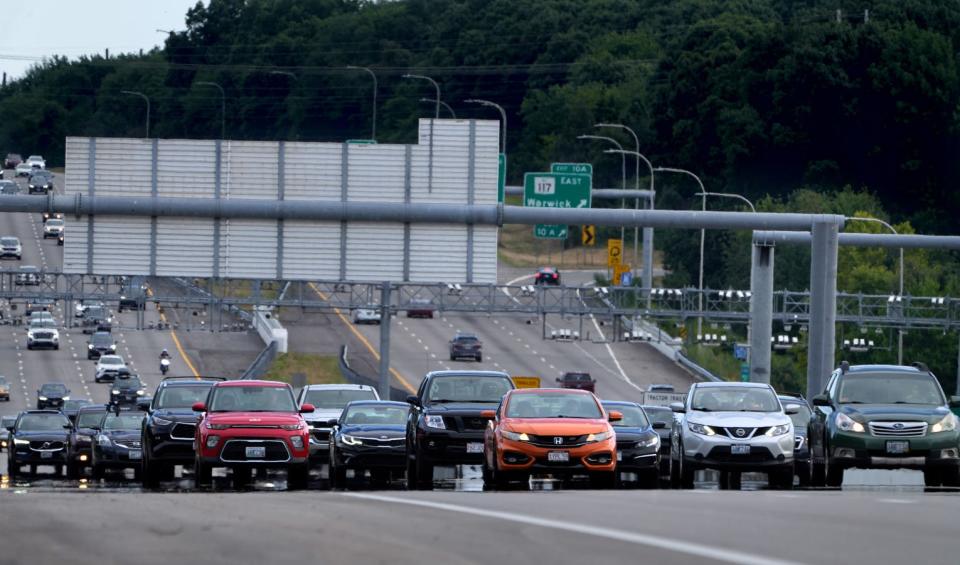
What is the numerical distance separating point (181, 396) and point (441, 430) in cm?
584

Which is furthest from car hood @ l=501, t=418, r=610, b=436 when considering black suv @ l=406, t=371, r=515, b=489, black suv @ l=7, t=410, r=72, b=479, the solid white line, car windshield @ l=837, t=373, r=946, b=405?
black suv @ l=7, t=410, r=72, b=479

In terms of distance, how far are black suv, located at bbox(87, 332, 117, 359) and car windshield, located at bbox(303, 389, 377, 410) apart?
5780cm

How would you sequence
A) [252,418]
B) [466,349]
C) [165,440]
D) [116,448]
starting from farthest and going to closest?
[466,349], [116,448], [165,440], [252,418]

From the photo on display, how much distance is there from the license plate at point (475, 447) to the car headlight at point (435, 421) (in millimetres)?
491

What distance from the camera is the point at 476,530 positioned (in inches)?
569

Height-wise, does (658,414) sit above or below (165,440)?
above

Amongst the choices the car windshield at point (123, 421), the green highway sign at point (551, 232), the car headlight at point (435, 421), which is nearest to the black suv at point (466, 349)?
the green highway sign at point (551, 232)

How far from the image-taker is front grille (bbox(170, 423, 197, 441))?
93.4 feet

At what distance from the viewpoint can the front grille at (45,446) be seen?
1432 inches

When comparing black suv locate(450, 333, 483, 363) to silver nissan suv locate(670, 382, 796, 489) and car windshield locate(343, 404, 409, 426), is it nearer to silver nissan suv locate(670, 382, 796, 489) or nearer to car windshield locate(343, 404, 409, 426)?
car windshield locate(343, 404, 409, 426)

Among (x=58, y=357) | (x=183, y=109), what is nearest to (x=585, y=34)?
(x=183, y=109)

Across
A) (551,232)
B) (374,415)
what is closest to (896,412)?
(374,415)

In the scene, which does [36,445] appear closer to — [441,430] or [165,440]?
[165,440]

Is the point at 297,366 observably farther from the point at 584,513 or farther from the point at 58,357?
the point at 584,513
